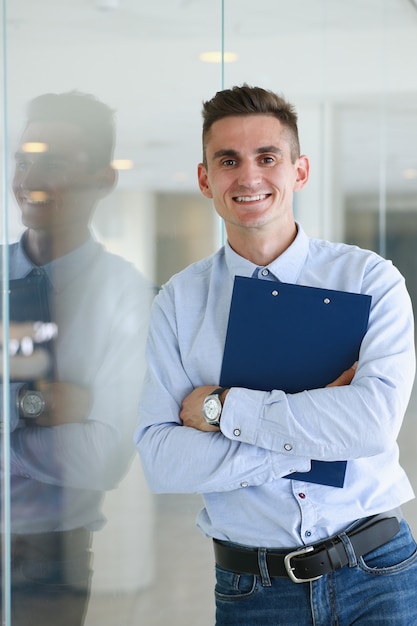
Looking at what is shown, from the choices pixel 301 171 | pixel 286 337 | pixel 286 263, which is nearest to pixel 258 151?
pixel 301 171

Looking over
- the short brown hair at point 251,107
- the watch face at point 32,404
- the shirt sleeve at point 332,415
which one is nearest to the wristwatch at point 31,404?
the watch face at point 32,404

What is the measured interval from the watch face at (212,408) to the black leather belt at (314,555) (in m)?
0.29

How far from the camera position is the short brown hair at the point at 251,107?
6.86 feet

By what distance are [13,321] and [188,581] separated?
3.96ft

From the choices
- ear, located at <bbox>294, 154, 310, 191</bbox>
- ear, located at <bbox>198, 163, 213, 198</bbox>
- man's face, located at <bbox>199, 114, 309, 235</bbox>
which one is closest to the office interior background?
ear, located at <bbox>198, 163, 213, 198</bbox>

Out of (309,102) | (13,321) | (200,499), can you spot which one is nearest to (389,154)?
(309,102)

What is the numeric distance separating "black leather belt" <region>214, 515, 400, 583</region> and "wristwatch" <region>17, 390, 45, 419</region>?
51cm

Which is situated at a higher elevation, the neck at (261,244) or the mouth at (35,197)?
the mouth at (35,197)

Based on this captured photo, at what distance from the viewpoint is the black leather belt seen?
1901mm

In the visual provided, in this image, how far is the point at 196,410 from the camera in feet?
6.45

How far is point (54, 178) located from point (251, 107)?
0.49 metres

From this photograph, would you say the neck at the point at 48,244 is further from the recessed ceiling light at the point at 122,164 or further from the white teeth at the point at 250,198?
the white teeth at the point at 250,198

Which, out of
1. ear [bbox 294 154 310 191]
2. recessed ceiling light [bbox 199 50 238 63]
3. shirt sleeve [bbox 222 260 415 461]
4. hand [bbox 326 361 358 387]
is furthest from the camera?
recessed ceiling light [bbox 199 50 238 63]

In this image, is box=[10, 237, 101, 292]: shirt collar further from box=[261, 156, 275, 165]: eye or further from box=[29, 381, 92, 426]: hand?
box=[261, 156, 275, 165]: eye
